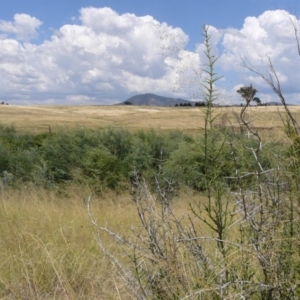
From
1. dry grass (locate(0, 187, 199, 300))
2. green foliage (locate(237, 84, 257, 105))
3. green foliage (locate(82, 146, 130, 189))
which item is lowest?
green foliage (locate(82, 146, 130, 189))

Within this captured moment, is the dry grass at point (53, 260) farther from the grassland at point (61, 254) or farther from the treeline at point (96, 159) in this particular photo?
the treeline at point (96, 159)

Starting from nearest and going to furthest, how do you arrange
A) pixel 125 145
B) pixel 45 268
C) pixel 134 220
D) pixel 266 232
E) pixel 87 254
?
pixel 266 232
pixel 45 268
pixel 87 254
pixel 134 220
pixel 125 145

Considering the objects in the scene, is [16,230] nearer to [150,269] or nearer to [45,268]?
[45,268]

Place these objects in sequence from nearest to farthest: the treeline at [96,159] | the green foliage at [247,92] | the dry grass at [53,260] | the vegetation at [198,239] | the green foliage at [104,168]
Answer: the vegetation at [198,239] → the green foliage at [247,92] → the dry grass at [53,260] → the treeline at [96,159] → the green foliage at [104,168]

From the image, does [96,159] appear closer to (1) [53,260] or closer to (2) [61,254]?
(2) [61,254]

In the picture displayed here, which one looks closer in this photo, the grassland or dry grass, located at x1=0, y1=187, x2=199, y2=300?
the grassland

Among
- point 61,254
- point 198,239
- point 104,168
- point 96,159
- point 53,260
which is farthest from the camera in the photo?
point 96,159

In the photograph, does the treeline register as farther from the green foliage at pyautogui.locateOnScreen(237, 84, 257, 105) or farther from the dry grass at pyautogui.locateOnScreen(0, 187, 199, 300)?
the green foliage at pyautogui.locateOnScreen(237, 84, 257, 105)

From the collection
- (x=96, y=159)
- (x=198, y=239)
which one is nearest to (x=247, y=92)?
(x=198, y=239)

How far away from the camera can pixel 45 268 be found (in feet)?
14.0

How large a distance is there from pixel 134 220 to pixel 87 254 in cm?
203

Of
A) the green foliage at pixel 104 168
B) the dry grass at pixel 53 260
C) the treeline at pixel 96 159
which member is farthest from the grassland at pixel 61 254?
the green foliage at pixel 104 168

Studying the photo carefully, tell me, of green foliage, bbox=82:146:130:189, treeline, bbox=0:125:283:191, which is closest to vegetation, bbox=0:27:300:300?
treeline, bbox=0:125:283:191

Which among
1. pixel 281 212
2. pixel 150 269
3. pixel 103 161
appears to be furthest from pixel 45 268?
pixel 103 161
